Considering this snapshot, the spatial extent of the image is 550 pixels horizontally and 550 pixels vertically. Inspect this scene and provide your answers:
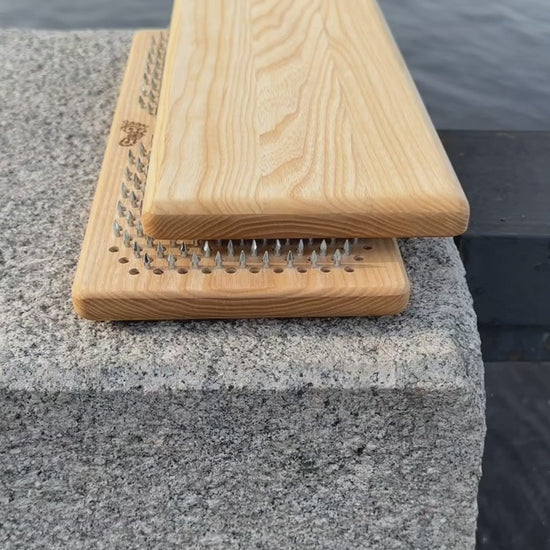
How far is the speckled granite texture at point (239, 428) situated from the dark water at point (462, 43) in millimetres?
2203

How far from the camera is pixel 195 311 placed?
1.34 meters

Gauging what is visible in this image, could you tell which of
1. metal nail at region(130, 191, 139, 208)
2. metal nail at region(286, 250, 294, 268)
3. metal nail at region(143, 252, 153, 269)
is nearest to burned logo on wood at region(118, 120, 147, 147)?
metal nail at region(130, 191, 139, 208)

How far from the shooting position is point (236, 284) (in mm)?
→ 1340

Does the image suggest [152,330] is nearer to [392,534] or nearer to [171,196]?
[171,196]

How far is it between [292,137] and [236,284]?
34 centimetres

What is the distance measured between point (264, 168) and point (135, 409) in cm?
47

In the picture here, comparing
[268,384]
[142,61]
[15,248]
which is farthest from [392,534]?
[142,61]

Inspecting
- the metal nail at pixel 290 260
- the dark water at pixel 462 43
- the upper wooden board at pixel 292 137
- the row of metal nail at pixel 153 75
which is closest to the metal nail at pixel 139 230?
the upper wooden board at pixel 292 137

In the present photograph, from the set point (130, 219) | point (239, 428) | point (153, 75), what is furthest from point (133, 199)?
point (153, 75)

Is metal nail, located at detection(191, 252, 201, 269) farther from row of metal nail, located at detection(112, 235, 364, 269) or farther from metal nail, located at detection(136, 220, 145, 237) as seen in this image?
metal nail, located at detection(136, 220, 145, 237)

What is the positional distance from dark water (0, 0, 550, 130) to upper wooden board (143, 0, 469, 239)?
1.59m

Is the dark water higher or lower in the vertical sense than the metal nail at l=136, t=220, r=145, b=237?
lower

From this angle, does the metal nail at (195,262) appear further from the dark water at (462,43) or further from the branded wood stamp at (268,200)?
the dark water at (462,43)

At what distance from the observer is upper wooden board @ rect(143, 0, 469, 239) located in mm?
1322
